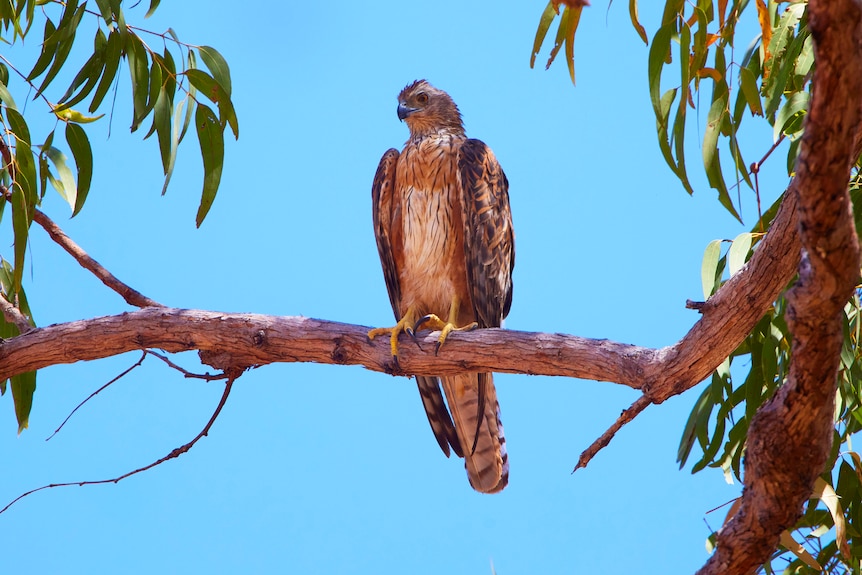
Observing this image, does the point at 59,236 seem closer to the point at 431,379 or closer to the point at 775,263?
the point at 431,379

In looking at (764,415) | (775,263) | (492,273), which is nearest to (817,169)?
(764,415)

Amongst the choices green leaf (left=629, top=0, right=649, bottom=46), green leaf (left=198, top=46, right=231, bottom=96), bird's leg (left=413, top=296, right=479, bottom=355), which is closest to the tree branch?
green leaf (left=629, top=0, right=649, bottom=46)

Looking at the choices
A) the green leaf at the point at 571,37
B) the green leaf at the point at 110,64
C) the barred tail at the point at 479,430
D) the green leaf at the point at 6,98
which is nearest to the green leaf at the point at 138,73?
the green leaf at the point at 110,64

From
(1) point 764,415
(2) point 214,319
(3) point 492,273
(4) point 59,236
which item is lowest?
(1) point 764,415

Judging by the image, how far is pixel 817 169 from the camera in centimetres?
140

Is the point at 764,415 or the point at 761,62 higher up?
the point at 761,62

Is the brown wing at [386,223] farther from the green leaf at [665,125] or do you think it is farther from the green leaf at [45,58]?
the green leaf at [665,125]

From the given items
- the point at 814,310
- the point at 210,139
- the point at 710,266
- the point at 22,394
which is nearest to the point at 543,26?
the point at 710,266

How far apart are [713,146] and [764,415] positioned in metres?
0.99

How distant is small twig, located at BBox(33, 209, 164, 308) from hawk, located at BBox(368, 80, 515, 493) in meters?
1.03

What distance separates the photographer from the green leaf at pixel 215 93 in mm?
3055

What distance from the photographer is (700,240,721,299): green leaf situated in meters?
2.67

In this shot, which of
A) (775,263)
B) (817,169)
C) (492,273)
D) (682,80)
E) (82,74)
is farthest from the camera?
(492,273)

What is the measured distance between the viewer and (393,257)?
151 inches
